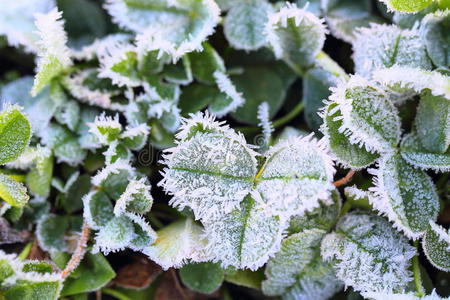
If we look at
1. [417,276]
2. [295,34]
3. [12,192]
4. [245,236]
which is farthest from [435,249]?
[12,192]

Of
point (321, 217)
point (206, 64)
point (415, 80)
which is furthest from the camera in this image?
point (206, 64)

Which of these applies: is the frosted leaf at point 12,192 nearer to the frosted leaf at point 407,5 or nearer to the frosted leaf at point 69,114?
the frosted leaf at point 69,114

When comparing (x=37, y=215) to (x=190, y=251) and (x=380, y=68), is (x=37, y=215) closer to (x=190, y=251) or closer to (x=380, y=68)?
(x=190, y=251)

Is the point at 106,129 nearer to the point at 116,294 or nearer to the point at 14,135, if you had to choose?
the point at 14,135

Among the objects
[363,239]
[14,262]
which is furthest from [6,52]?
[363,239]

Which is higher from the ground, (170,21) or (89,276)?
(170,21)

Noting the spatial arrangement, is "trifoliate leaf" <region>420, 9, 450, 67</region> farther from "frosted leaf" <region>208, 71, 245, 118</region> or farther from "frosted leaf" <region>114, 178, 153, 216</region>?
"frosted leaf" <region>114, 178, 153, 216</region>
